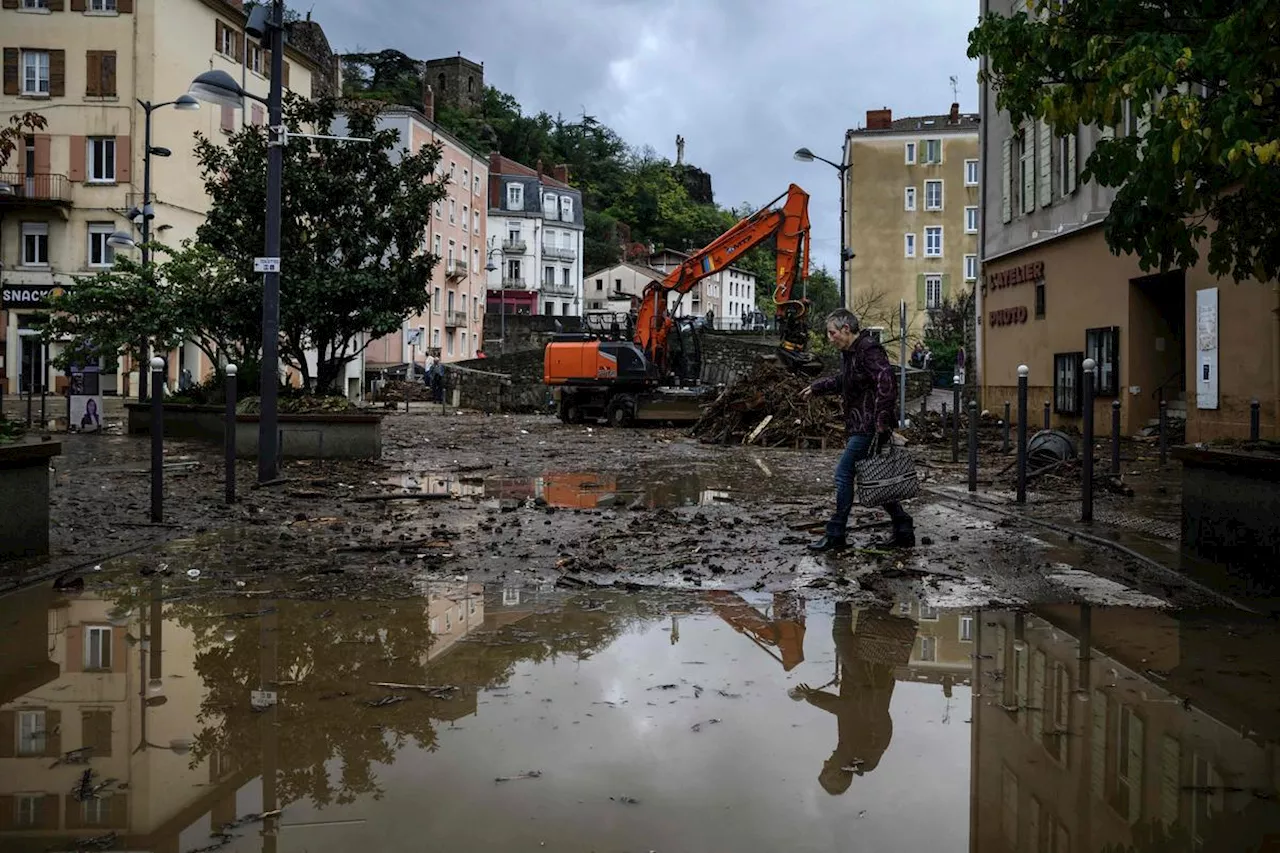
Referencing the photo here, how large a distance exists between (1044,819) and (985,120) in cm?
2869

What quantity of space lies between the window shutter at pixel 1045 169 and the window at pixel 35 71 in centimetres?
3644

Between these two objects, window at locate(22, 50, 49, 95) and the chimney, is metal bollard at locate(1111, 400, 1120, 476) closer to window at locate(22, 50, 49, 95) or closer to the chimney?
window at locate(22, 50, 49, 95)

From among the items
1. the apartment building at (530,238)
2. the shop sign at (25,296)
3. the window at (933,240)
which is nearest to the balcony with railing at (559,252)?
the apartment building at (530,238)

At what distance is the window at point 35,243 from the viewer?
43.0m

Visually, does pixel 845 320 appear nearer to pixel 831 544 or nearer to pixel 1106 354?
pixel 831 544

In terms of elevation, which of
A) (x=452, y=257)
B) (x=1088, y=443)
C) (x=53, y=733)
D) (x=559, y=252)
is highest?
(x=559, y=252)

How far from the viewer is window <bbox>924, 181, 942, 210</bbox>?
64188 mm

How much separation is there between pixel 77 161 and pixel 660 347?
83.5 ft

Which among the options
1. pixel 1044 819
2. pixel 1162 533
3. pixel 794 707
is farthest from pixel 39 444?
pixel 1162 533

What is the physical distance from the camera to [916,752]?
12.7 ft

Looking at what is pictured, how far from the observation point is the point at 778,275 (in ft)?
90.7

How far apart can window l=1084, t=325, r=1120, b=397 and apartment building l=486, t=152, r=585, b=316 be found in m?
73.4

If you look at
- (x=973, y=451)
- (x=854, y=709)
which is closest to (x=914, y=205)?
(x=973, y=451)

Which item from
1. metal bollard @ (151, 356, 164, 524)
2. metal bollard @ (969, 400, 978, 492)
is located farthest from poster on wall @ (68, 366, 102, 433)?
metal bollard @ (969, 400, 978, 492)
